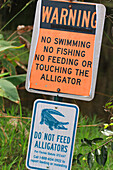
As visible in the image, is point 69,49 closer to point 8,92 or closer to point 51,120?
point 51,120

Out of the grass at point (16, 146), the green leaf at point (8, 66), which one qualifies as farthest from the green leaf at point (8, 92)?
the green leaf at point (8, 66)

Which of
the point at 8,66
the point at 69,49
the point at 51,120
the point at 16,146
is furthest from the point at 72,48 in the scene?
the point at 8,66

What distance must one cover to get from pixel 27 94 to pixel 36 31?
1193mm

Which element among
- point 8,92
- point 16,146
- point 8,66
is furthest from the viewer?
point 8,66

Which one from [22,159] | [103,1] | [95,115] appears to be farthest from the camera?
[95,115]

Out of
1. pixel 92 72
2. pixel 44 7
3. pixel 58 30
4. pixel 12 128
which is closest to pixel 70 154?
pixel 92 72

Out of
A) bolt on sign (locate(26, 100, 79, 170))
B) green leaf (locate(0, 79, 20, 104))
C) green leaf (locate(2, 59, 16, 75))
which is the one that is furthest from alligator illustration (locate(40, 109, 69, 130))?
green leaf (locate(2, 59, 16, 75))

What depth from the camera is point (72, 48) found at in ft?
4.60

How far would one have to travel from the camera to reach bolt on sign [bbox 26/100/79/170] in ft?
4.59

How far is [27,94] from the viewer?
2568 millimetres

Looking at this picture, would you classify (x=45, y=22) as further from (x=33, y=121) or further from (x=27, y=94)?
(x=27, y=94)

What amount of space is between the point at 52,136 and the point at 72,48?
41cm

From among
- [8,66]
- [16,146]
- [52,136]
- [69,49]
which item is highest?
[69,49]

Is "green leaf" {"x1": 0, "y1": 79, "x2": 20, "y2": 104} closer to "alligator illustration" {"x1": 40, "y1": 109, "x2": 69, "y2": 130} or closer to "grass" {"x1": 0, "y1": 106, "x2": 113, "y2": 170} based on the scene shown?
"grass" {"x1": 0, "y1": 106, "x2": 113, "y2": 170}
